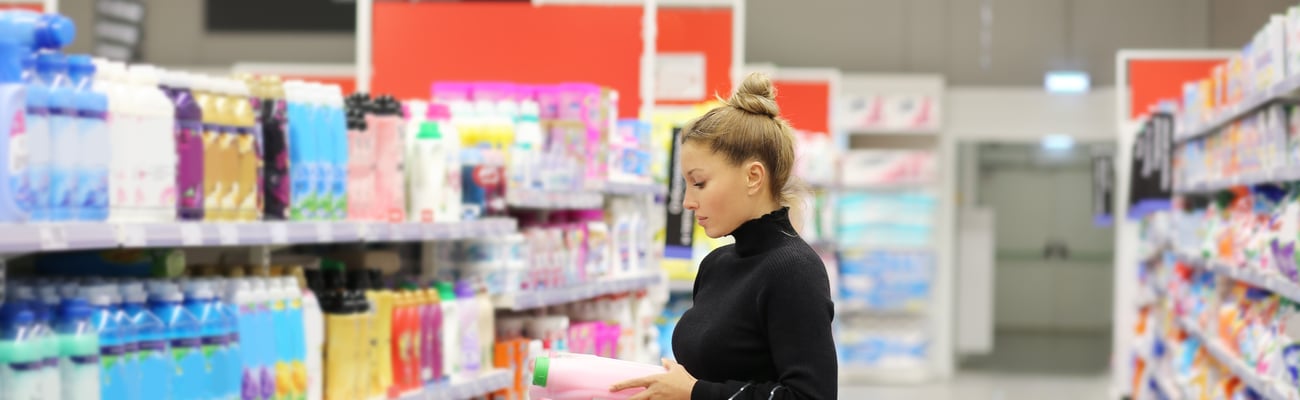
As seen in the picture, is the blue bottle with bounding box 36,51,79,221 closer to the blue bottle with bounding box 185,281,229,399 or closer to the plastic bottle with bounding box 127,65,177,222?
the plastic bottle with bounding box 127,65,177,222

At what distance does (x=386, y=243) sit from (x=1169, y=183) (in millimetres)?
5443

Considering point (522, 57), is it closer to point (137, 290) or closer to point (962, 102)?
point (137, 290)

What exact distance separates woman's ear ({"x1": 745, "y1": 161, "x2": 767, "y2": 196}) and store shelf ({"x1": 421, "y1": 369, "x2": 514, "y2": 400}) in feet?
7.61

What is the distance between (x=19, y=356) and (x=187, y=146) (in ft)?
2.35

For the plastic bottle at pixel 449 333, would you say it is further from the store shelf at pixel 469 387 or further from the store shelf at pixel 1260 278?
the store shelf at pixel 1260 278

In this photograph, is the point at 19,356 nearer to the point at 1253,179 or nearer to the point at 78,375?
the point at 78,375

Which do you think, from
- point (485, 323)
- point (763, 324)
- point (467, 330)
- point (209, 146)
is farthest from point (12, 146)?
point (485, 323)

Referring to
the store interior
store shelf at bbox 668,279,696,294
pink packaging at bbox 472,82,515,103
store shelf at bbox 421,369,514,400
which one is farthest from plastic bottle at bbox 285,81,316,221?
store shelf at bbox 668,279,696,294

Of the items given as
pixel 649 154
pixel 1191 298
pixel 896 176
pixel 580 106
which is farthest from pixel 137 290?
pixel 896 176

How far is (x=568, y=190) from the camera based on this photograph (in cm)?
588

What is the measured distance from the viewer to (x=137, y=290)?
334 cm

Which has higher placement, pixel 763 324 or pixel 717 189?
pixel 717 189

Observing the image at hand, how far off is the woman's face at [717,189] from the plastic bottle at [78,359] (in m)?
1.41

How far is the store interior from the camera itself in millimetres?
3301
